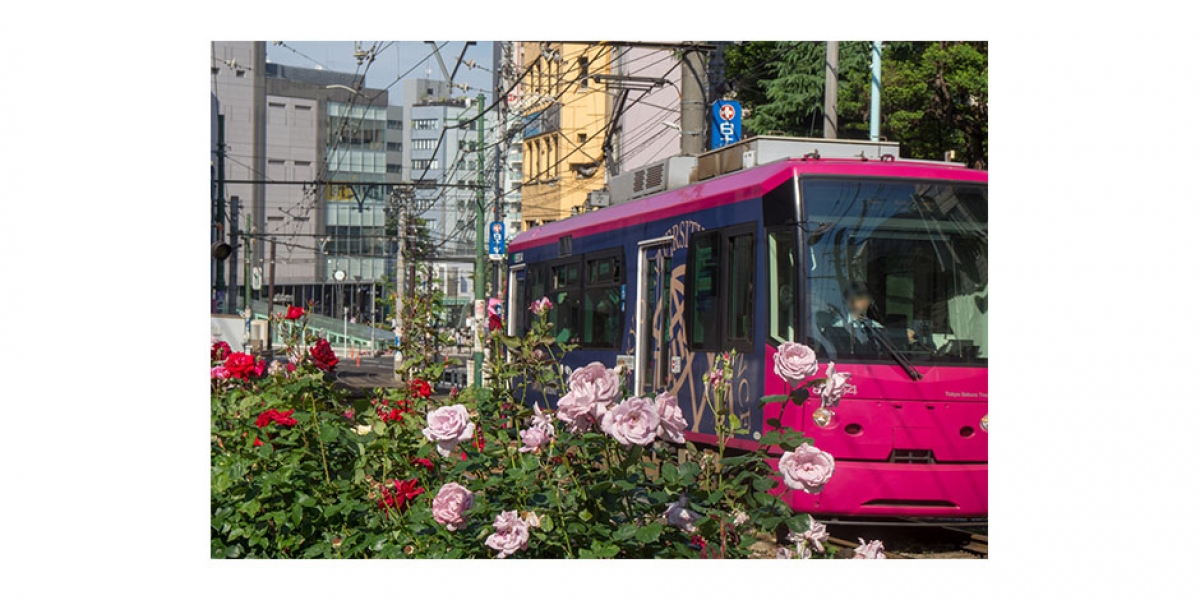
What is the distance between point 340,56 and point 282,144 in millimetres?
62300

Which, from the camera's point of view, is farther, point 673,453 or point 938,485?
point 938,485

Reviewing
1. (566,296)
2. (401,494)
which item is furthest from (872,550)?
(566,296)

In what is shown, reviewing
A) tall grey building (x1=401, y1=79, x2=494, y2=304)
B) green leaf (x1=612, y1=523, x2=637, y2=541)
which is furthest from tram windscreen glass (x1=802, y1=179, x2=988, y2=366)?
tall grey building (x1=401, y1=79, x2=494, y2=304)

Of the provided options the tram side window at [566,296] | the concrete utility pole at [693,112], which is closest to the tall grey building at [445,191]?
the tram side window at [566,296]

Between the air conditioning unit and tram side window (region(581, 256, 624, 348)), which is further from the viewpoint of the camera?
tram side window (region(581, 256, 624, 348))

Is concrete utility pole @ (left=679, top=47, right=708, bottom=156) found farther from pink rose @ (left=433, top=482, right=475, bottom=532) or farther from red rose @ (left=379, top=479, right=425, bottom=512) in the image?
pink rose @ (left=433, top=482, right=475, bottom=532)

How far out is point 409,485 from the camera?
243 inches

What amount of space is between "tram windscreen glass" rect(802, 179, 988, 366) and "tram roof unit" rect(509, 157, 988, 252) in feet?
0.47

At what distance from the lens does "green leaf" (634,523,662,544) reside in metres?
4.91

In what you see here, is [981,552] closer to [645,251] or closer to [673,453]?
[645,251]

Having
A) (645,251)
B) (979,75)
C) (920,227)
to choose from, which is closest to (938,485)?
(920,227)

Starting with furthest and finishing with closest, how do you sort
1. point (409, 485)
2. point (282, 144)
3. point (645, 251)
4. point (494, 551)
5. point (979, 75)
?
point (282, 144), point (979, 75), point (645, 251), point (409, 485), point (494, 551)

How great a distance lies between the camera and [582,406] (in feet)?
15.5

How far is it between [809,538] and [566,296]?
12.1 metres
